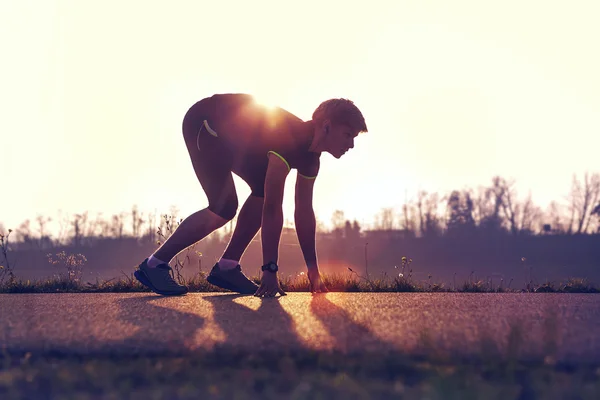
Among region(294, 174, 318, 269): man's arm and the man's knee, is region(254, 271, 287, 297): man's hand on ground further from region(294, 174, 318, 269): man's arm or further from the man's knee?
the man's knee

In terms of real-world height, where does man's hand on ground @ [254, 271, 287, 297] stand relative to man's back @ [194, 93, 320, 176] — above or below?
below

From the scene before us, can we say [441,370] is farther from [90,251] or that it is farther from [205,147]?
[90,251]

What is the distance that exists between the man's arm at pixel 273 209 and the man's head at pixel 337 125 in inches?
14.8

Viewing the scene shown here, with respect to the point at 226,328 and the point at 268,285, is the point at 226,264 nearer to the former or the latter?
the point at 268,285

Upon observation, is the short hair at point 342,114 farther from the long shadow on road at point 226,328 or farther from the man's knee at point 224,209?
the long shadow on road at point 226,328

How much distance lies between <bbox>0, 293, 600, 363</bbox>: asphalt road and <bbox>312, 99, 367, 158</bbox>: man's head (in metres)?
1.13

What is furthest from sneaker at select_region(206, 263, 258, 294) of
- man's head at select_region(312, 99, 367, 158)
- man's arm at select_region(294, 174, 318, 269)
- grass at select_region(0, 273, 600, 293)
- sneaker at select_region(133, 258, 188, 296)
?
man's head at select_region(312, 99, 367, 158)

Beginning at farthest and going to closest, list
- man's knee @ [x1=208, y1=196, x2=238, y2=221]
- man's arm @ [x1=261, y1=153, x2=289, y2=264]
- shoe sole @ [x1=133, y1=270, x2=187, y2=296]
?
man's knee @ [x1=208, y1=196, x2=238, y2=221], shoe sole @ [x1=133, y1=270, x2=187, y2=296], man's arm @ [x1=261, y1=153, x2=289, y2=264]

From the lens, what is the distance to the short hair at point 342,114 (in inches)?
165

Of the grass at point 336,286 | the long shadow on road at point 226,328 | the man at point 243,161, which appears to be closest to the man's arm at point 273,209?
the man at point 243,161

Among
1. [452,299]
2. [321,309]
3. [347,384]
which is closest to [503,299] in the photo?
[452,299]

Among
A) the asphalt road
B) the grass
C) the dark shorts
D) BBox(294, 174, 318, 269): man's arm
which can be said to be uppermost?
the dark shorts

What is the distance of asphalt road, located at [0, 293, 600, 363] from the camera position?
6.67 ft

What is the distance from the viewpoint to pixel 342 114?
13.8 feet
